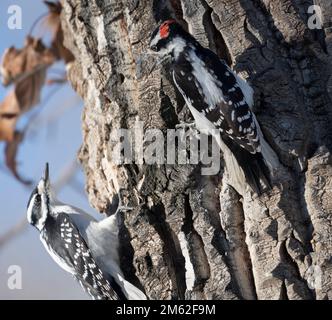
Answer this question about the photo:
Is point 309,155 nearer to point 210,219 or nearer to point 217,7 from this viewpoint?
point 210,219

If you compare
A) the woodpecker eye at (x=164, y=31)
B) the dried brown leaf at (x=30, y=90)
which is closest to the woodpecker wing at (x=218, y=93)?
the woodpecker eye at (x=164, y=31)

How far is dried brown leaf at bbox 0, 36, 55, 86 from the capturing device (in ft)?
15.6

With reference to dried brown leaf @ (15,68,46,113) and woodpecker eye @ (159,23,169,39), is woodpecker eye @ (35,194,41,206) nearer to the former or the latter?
dried brown leaf @ (15,68,46,113)

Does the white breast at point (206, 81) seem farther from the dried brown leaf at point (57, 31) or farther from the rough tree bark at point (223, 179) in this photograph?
the dried brown leaf at point (57, 31)

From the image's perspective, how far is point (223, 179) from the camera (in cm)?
336

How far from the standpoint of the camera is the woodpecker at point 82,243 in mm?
3686

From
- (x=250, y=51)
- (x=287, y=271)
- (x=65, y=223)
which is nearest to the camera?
(x=287, y=271)

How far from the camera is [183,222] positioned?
333cm

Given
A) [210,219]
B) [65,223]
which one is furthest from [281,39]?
[65,223]

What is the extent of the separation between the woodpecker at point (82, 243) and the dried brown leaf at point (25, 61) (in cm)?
76

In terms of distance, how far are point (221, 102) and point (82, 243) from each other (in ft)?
3.65

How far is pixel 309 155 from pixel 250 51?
0.54 m

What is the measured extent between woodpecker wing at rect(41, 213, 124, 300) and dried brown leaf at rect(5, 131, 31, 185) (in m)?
0.53

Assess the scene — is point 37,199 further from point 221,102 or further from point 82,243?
point 221,102
